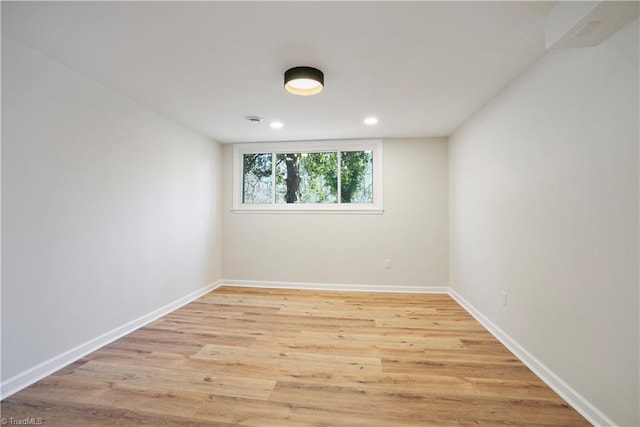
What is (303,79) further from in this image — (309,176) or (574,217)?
(309,176)

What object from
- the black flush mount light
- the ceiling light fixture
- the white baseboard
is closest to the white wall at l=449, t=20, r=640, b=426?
the white baseboard

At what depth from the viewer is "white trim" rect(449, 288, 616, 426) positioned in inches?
61.0

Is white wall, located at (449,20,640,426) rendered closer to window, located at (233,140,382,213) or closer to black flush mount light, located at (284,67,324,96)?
black flush mount light, located at (284,67,324,96)

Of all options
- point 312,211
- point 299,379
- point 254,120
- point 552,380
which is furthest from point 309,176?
point 552,380

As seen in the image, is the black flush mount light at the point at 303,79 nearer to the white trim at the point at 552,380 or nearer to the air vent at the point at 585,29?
the air vent at the point at 585,29

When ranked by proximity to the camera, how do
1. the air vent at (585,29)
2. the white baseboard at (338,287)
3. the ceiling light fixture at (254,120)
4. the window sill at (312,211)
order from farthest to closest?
the window sill at (312,211)
the white baseboard at (338,287)
the ceiling light fixture at (254,120)
the air vent at (585,29)

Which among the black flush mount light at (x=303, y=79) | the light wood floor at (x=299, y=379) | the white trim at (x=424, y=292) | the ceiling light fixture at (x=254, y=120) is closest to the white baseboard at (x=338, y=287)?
the white trim at (x=424, y=292)

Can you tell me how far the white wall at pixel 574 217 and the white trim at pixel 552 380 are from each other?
0.14 ft

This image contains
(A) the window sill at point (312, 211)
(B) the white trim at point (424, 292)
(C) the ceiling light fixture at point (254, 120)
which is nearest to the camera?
(B) the white trim at point (424, 292)

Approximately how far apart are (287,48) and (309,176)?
8.80 ft

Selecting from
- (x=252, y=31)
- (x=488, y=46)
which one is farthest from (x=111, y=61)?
(x=488, y=46)

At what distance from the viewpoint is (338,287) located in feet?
14.2

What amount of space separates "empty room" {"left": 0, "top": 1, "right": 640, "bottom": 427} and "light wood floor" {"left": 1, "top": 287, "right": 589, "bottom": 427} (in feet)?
0.06

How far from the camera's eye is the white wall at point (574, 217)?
1.40 meters
